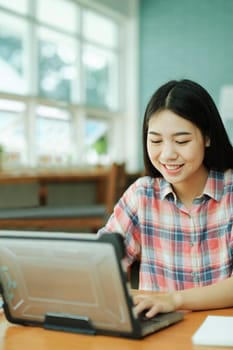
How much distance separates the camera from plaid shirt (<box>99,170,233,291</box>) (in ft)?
5.28

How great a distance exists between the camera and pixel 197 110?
153 cm

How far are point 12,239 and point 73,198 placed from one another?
172 inches

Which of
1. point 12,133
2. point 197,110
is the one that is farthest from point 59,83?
point 197,110

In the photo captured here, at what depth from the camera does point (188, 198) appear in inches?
65.4

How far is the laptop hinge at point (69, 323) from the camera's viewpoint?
1.13 metres

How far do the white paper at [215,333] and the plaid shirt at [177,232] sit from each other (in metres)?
0.39

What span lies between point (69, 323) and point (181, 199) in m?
0.61

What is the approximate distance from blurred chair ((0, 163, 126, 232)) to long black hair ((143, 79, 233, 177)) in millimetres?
2384

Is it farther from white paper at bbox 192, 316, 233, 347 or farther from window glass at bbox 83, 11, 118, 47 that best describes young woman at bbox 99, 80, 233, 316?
window glass at bbox 83, 11, 118, 47

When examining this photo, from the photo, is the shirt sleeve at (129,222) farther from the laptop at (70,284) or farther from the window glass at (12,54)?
the window glass at (12,54)

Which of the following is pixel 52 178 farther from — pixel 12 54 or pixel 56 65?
pixel 56 65

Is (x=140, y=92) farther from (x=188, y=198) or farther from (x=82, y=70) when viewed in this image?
(x=188, y=198)

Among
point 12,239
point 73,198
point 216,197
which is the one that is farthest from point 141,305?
point 73,198

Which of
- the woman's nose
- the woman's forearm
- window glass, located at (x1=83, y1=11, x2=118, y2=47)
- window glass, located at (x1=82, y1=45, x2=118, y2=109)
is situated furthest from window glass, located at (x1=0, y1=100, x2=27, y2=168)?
the woman's forearm
